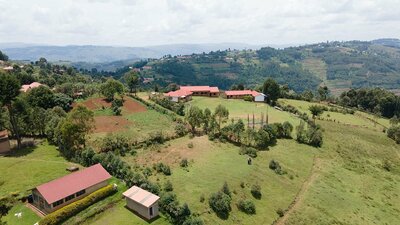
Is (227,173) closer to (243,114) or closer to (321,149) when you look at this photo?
(321,149)

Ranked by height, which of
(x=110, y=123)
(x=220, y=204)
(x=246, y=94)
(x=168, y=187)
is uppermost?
(x=110, y=123)

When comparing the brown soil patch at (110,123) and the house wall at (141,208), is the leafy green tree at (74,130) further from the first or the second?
the house wall at (141,208)

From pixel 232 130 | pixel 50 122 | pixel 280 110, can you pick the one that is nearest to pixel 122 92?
pixel 50 122

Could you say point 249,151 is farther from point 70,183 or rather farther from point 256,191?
point 70,183

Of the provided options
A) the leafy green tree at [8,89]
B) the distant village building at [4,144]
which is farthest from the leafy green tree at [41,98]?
the distant village building at [4,144]

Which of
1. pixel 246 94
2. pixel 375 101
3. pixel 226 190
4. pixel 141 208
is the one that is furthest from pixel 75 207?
pixel 375 101

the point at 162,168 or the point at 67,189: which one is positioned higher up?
the point at 67,189

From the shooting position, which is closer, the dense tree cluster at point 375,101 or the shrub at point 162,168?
the shrub at point 162,168
